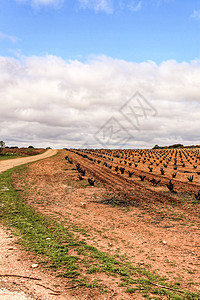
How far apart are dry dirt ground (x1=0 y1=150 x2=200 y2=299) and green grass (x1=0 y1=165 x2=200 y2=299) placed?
0.65 ft

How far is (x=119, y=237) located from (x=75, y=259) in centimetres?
220

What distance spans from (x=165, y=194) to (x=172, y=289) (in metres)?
10.5

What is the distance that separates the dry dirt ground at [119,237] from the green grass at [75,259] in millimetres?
199

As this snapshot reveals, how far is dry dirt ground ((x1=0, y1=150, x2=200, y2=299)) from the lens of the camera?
4.17 m

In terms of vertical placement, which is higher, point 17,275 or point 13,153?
point 13,153

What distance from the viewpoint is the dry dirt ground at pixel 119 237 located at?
4.17 m

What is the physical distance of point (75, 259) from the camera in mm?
5188

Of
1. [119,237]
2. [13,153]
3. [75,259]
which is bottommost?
[119,237]

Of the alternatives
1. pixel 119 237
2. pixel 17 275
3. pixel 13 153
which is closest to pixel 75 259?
pixel 17 275

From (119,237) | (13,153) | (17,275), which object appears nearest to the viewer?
(17,275)

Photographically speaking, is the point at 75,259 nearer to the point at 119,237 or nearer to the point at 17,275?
the point at 17,275

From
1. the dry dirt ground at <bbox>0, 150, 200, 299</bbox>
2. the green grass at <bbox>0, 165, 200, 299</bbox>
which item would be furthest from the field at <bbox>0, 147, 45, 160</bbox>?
the green grass at <bbox>0, 165, 200, 299</bbox>

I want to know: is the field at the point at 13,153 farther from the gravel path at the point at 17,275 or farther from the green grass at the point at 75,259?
the gravel path at the point at 17,275

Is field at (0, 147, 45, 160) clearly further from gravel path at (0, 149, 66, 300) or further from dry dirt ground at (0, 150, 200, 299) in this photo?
gravel path at (0, 149, 66, 300)
